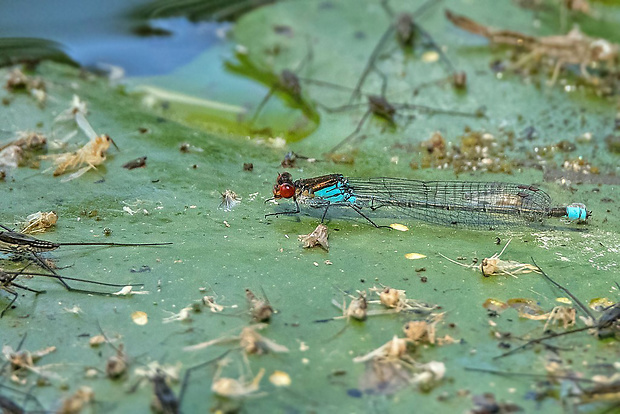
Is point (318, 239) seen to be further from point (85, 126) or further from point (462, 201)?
point (85, 126)

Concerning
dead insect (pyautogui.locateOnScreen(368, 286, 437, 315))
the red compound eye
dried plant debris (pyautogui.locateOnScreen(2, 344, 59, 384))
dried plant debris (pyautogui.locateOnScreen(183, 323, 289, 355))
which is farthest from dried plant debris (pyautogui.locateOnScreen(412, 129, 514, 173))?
dried plant debris (pyautogui.locateOnScreen(2, 344, 59, 384))

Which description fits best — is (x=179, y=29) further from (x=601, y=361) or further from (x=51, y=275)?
(x=601, y=361)

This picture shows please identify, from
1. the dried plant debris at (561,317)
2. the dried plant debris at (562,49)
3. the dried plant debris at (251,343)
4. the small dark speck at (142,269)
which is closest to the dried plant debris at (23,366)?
the dried plant debris at (251,343)

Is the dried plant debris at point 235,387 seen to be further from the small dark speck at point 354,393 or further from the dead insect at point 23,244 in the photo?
the dead insect at point 23,244

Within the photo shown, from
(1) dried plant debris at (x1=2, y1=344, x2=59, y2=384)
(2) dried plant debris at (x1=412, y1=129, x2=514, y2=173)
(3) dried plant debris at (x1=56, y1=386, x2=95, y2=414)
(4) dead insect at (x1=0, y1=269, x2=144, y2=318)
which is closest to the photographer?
(3) dried plant debris at (x1=56, y1=386, x2=95, y2=414)

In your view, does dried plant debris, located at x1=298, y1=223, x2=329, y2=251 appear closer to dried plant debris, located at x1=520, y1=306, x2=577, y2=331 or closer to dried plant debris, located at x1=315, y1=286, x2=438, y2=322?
dried plant debris, located at x1=315, y1=286, x2=438, y2=322

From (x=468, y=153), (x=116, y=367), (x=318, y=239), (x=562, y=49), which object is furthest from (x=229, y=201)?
(x=562, y=49)

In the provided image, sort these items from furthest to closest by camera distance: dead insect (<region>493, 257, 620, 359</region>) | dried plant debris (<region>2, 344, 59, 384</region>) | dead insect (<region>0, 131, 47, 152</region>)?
dead insect (<region>0, 131, 47, 152</region>), dead insect (<region>493, 257, 620, 359</region>), dried plant debris (<region>2, 344, 59, 384</region>)
